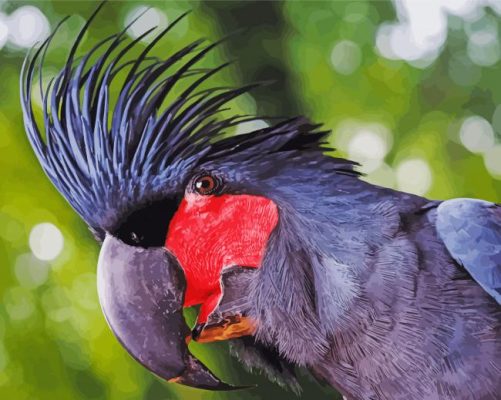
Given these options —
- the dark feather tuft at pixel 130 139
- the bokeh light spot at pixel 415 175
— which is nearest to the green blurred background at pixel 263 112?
the bokeh light spot at pixel 415 175

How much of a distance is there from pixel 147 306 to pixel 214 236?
0.15 meters

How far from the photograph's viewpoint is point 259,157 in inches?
39.1

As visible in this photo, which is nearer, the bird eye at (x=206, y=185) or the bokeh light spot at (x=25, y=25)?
the bird eye at (x=206, y=185)

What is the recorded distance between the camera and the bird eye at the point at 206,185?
98 centimetres

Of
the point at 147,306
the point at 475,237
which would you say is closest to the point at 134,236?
the point at 147,306

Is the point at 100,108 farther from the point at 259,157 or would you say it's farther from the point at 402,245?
the point at 402,245

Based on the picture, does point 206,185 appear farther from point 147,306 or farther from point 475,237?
point 475,237

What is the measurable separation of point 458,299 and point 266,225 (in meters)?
0.30

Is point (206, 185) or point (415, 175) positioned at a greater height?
point (206, 185)

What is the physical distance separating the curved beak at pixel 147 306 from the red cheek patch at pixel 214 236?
0.03 m

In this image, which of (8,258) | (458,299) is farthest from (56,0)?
(458,299)

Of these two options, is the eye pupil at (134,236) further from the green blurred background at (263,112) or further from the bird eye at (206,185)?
the green blurred background at (263,112)

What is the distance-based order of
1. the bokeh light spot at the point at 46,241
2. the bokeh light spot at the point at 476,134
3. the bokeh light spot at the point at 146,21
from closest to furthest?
the bokeh light spot at the point at 146,21
the bokeh light spot at the point at 476,134
the bokeh light spot at the point at 46,241

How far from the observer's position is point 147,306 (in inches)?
36.5
